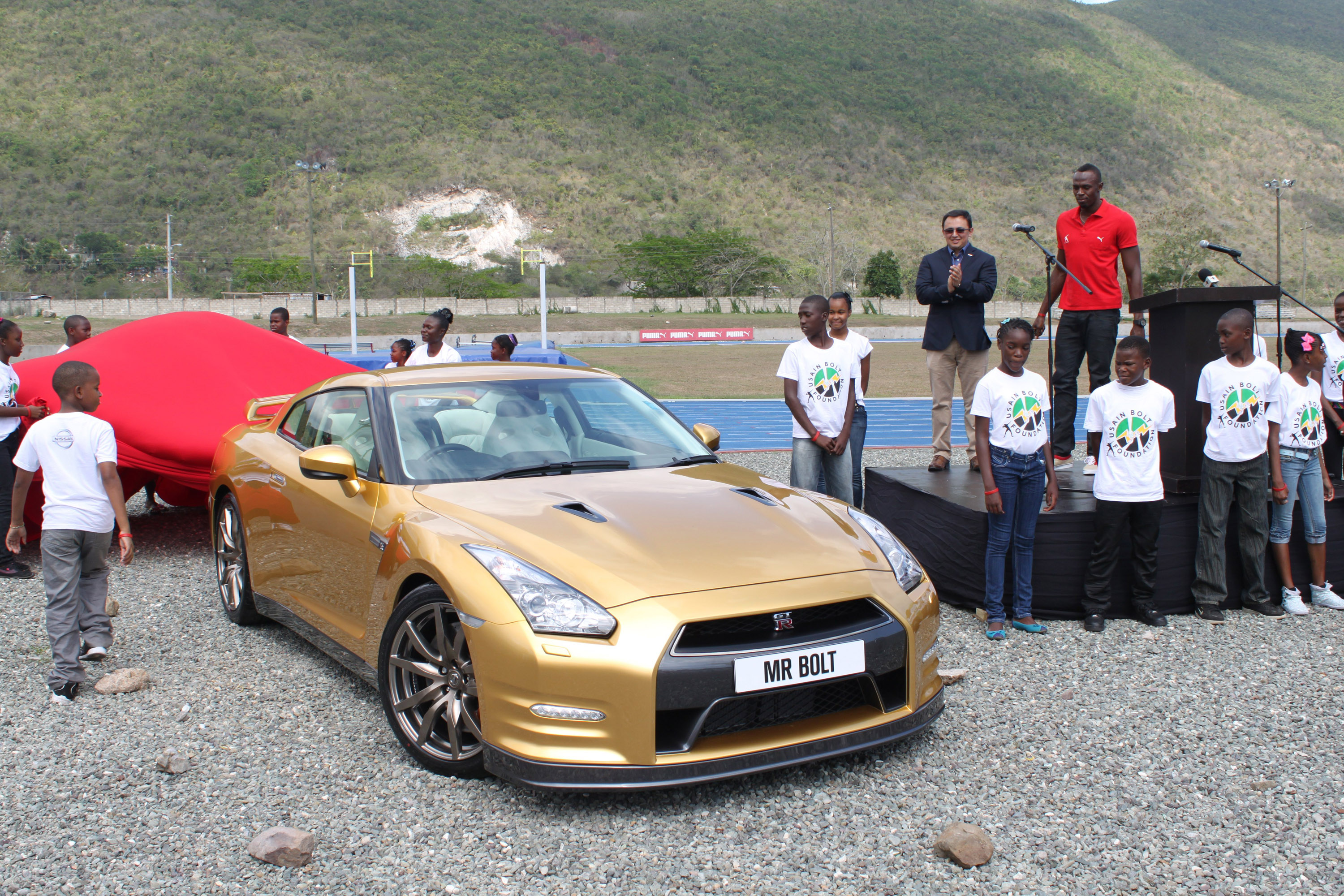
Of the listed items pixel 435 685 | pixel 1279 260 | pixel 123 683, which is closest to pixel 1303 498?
pixel 435 685

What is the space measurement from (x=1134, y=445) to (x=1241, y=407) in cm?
71

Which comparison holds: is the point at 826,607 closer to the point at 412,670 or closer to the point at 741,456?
the point at 412,670

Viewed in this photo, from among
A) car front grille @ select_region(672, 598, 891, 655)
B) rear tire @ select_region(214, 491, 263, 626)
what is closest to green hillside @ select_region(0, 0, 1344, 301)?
rear tire @ select_region(214, 491, 263, 626)

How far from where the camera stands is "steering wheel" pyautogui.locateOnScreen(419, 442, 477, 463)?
13.6 feet

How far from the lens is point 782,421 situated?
15.9m

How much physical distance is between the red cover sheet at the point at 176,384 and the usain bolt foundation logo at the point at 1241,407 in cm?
546

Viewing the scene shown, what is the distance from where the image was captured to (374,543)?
383 centimetres

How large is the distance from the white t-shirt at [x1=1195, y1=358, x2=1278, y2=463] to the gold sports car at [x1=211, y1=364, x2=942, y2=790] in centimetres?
247

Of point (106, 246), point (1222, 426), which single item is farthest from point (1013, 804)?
point (106, 246)

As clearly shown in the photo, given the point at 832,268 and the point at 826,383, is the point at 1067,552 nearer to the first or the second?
the point at 826,383

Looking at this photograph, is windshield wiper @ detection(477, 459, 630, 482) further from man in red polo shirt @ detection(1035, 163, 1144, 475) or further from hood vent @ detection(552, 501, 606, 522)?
man in red polo shirt @ detection(1035, 163, 1144, 475)

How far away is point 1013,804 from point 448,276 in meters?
67.2

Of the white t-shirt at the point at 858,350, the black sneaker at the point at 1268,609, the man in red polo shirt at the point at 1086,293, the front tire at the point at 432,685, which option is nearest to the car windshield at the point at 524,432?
the front tire at the point at 432,685

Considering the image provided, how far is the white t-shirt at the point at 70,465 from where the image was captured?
445 centimetres
